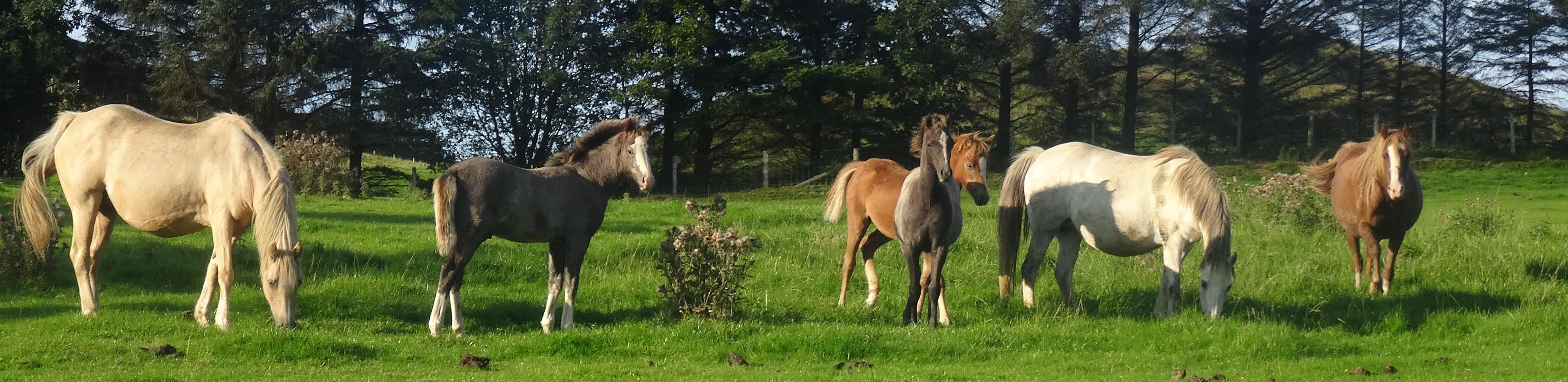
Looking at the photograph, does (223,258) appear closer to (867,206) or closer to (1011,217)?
(867,206)

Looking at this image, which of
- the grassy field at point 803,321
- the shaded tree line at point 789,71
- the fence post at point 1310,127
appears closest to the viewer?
the grassy field at point 803,321

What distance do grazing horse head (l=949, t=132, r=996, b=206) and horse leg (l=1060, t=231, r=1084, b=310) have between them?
1.64m

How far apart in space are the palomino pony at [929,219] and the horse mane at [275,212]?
13.9 ft

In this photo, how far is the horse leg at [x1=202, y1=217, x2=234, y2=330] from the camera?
25.2 ft

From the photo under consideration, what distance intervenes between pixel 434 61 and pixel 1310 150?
80.3ft

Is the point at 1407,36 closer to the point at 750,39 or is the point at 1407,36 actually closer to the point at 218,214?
the point at 750,39

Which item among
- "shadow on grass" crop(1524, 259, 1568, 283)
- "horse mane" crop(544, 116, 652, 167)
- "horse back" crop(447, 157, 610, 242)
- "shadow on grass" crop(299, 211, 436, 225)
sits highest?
"horse mane" crop(544, 116, 652, 167)

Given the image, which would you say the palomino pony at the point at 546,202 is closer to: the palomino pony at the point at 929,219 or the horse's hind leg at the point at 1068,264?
the palomino pony at the point at 929,219

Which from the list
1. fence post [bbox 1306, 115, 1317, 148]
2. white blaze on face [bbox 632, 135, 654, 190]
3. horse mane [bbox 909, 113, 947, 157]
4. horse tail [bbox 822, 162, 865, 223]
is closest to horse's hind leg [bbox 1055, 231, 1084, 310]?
horse mane [bbox 909, 113, 947, 157]

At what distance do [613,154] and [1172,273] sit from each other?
4.36 meters

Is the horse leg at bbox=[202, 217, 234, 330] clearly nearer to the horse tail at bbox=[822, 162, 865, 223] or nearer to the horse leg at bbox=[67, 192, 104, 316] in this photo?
the horse leg at bbox=[67, 192, 104, 316]

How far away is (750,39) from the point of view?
31031 millimetres

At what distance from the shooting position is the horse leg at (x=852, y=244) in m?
9.84

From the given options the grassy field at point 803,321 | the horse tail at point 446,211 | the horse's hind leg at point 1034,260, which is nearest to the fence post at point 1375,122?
the grassy field at point 803,321
